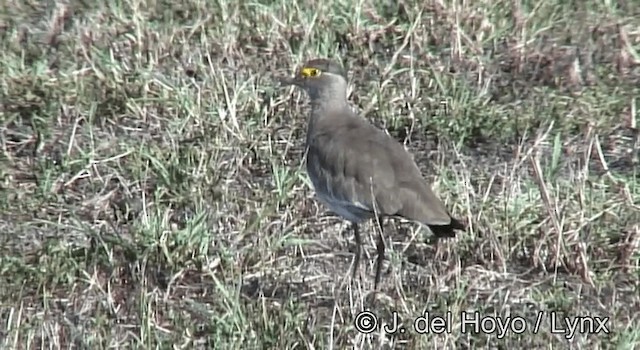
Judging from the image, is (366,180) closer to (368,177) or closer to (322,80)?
(368,177)

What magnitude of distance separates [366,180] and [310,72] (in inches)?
42.8

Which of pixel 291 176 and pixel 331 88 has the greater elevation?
pixel 331 88

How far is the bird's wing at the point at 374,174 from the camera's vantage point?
5836 mm

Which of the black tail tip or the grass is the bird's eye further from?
the black tail tip

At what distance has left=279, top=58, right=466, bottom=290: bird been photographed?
230 inches

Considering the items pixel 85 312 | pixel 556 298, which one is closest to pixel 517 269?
pixel 556 298

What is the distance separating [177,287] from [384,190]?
0.91 metres

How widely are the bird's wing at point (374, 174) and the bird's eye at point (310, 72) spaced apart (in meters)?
0.52

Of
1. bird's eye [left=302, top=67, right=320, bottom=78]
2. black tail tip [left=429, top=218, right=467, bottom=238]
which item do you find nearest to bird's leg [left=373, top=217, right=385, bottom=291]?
black tail tip [left=429, top=218, right=467, bottom=238]

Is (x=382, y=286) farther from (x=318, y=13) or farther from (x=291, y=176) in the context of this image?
(x=318, y=13)

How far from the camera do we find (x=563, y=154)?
7285 millimetres

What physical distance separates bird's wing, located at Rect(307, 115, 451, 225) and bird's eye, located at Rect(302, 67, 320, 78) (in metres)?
0.52

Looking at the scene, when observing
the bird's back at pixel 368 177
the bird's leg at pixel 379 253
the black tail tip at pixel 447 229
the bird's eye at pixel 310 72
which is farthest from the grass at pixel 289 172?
the bird's eye at pixel 310 72

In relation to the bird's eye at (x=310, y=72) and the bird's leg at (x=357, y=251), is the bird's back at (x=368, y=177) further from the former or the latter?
the bird's eye at (x=310, y=72)
